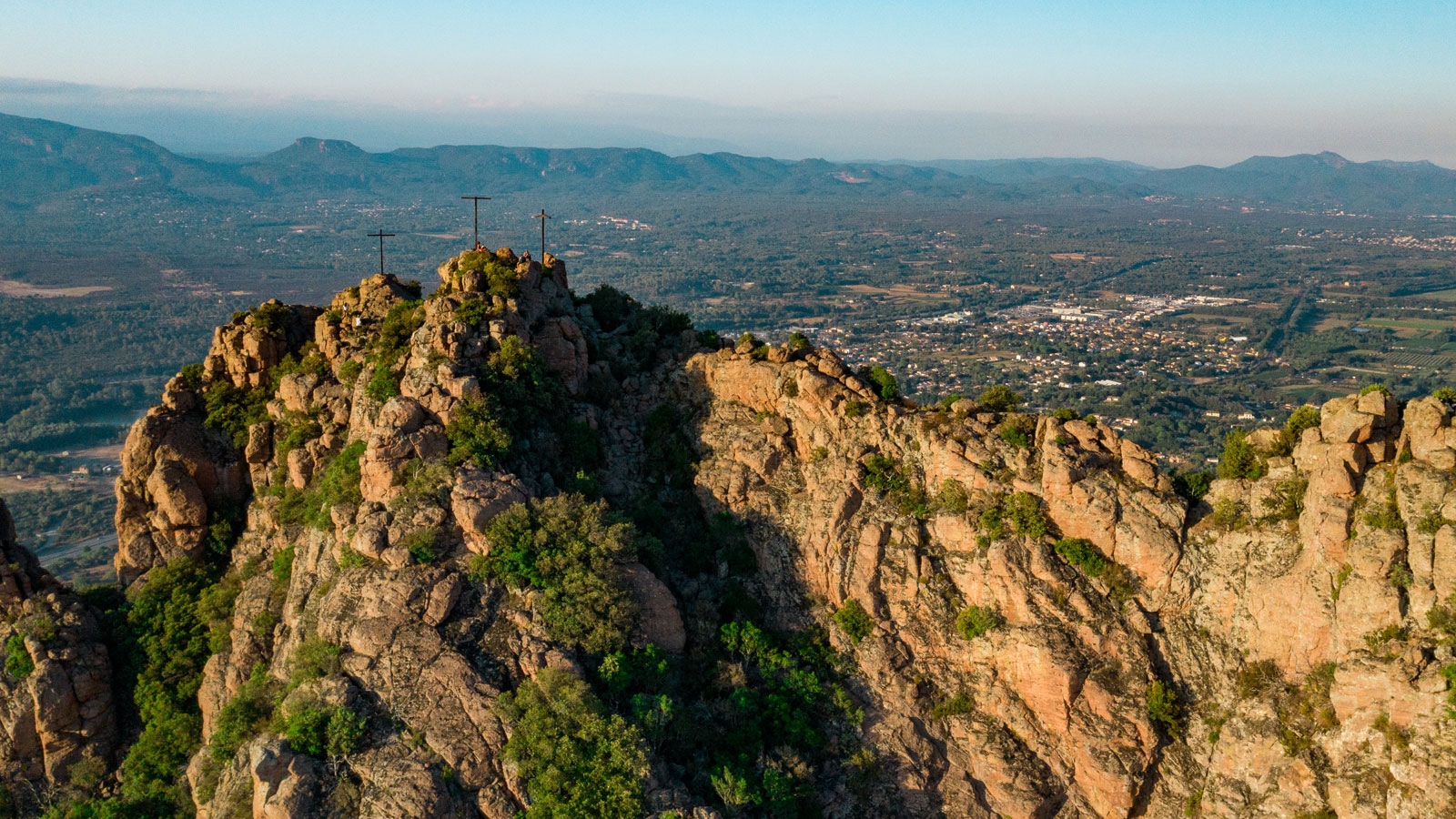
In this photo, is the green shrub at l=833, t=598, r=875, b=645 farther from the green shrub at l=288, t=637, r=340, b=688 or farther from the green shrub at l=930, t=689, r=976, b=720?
the green shrub at l=288, t=637, r=340, b=688

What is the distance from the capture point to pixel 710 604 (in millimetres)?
33094

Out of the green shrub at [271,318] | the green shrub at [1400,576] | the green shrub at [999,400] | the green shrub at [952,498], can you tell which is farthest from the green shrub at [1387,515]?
the green shrub at [271,318]

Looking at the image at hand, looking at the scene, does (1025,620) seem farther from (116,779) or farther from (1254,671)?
(116,779)

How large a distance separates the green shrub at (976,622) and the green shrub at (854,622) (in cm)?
291

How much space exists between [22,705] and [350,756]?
13125 millimetres

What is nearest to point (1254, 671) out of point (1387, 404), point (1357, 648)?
point (1357, 648)

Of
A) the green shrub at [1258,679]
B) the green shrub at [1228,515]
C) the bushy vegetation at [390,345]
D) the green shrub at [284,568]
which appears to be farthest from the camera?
the bushy vegetation at [390,345]

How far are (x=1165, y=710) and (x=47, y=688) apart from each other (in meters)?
35.0

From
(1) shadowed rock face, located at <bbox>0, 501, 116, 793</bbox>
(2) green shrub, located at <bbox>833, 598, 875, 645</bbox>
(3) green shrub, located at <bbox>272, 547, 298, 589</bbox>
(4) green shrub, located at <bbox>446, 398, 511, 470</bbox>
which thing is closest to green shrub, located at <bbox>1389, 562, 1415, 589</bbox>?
(2) green shrub, located at <bbox>833, 598, 875, 645</bbox>

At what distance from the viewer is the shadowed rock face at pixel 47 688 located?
3039 centimetres

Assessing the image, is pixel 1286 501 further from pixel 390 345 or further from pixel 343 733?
pixel 390 345

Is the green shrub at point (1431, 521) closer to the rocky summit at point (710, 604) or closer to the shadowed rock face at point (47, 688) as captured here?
the rocky summit at point (710, 604)

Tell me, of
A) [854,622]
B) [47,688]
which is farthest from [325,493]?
[854,622]

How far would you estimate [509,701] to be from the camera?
26.9 metres
